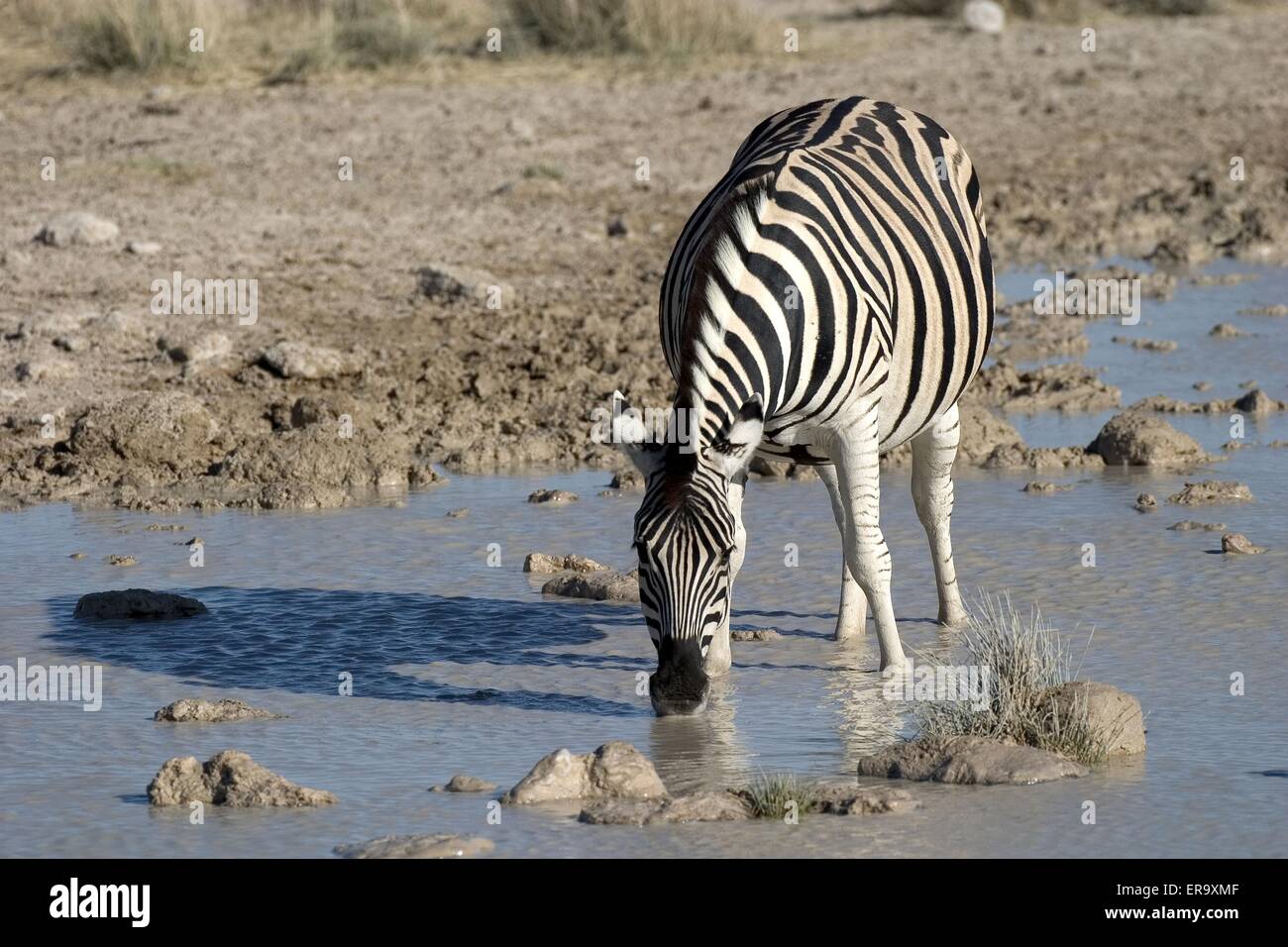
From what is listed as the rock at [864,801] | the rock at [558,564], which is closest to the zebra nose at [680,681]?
the rock at [864,801]

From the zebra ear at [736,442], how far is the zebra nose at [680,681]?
51 centimetres

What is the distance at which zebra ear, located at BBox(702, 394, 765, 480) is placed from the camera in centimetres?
603

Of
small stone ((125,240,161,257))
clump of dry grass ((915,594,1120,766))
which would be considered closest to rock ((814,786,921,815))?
clump of dry grass ((915,594,1120,766))

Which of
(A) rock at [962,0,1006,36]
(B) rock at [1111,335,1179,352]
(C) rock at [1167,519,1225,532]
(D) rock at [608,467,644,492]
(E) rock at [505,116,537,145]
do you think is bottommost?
(D) rock at [608,467,644,492]

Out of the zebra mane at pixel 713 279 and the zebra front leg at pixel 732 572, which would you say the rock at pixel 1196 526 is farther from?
the zebra mane at pixel 713 279

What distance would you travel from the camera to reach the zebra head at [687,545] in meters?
6.00

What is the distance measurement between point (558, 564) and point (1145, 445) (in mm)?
3099

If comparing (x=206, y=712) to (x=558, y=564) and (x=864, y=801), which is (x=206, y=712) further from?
(x=558, y=564)

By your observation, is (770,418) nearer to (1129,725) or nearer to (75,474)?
(1129,725)

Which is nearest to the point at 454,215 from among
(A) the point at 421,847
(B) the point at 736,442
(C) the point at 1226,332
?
(C) the point at 1226,332

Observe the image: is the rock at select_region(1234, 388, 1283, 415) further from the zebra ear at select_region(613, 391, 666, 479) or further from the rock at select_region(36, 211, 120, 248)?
the rock at select_region(36, 211, 120, 248)

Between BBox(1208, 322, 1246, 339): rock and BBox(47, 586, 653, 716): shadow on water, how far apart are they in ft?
20.6

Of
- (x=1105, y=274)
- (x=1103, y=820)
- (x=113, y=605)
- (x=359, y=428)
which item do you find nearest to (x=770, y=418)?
(x=1103, y=820)

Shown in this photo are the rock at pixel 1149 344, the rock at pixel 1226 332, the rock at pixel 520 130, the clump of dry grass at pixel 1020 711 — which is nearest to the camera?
the clump of dry grass at pixel 1020 711
